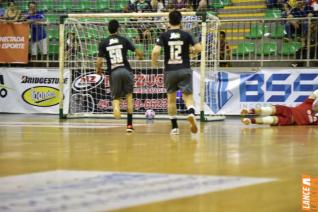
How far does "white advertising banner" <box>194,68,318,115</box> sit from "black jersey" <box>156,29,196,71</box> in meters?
5.89

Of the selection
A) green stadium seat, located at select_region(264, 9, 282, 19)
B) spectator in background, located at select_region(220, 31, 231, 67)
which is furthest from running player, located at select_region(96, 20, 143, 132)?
green stadium seat, located at select_region(264, 9, 282, 19)

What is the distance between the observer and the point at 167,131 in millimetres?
12023

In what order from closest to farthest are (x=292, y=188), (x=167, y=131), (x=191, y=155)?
(x=292, y=188) → (x=191, y=155) → (x=167, y=131)

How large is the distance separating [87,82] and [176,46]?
7.29 metres

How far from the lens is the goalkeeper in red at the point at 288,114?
→ 13266 millimetres

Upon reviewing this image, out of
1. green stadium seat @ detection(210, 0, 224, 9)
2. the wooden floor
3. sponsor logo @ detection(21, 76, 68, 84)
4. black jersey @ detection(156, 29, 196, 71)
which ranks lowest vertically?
the wooden floor

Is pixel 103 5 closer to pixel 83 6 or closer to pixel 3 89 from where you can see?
pixel 83 6

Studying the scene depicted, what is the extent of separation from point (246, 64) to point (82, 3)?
7012 millimetres

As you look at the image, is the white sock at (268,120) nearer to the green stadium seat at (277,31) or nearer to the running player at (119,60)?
the running player at (119,60)

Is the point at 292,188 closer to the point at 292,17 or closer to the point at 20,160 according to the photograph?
the point at 20,160

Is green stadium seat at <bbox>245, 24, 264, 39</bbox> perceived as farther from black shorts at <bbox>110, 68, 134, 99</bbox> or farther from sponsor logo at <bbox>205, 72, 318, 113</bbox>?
black shorts at <bbox>110, 68, 134, 99</bbox>

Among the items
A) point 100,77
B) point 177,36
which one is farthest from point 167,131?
point 100,77

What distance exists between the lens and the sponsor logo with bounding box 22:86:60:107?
758 inches

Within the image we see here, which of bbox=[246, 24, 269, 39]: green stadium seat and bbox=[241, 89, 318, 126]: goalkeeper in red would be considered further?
bbox=[246, 24, 269, 39]: green stadium seat
